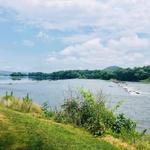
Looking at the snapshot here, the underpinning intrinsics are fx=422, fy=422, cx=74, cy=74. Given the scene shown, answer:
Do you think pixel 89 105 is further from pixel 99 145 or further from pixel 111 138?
pixel 99 145

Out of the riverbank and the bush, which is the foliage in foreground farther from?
the riverbank

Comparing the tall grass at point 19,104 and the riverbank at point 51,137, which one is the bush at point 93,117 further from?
the tall grass at point 19,104

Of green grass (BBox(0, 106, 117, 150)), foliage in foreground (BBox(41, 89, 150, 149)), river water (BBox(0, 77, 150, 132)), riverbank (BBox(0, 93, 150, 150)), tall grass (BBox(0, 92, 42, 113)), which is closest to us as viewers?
green grass (BBox(0, 106, 117, 150))

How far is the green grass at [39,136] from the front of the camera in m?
13.6

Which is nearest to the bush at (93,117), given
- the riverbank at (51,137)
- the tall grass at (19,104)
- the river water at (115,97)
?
the riverbank at (51,137)

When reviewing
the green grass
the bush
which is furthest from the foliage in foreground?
the green grass

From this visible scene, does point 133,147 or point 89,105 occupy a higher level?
point 89,105

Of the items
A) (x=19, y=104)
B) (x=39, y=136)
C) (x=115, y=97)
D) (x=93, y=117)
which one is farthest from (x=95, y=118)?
(x=115, y=97)

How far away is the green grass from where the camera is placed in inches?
536

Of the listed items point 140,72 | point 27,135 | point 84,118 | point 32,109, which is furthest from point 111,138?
point 140,72

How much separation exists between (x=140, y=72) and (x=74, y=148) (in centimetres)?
17623

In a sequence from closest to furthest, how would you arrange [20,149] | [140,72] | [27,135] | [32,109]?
[20,149] < [27,135] < [32,109] < [140,72]

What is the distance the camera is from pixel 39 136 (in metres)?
14.3

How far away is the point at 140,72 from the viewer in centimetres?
18750
